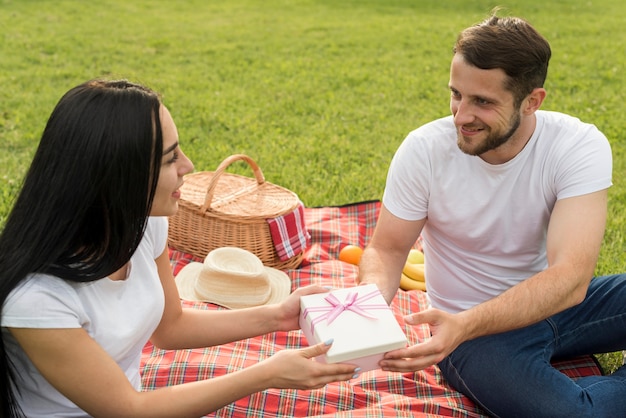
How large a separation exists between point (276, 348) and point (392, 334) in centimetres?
94

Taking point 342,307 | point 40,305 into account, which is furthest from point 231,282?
point 40,305

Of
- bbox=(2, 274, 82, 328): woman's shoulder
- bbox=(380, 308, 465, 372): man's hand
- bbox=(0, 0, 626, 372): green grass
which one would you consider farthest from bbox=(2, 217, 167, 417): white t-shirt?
bbox=(0, 0, 626, 372): green grass

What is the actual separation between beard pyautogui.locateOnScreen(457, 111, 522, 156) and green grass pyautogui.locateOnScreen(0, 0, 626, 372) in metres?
1.66

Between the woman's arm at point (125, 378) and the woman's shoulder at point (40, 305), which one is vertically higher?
the woman's shoulder at point (40, 305)

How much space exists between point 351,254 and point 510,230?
4.11 feet

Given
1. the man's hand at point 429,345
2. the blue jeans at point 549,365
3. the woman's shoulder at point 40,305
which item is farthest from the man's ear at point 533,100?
the woman's shoulder at point 40,305

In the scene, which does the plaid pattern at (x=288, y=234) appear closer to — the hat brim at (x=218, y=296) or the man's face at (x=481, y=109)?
the hat brim at (x=218, y=296)

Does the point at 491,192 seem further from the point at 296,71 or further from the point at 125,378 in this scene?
the point at 296,71

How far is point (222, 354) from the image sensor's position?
312 centimetres

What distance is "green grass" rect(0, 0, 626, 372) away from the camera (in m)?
5.78

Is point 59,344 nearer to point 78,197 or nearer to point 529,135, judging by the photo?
point 78,197

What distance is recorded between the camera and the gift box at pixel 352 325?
2393 millimetres

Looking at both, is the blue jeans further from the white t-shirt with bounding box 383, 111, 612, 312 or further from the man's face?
the man's face

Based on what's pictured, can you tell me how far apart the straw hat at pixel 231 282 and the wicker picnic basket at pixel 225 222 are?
22 centimetres
